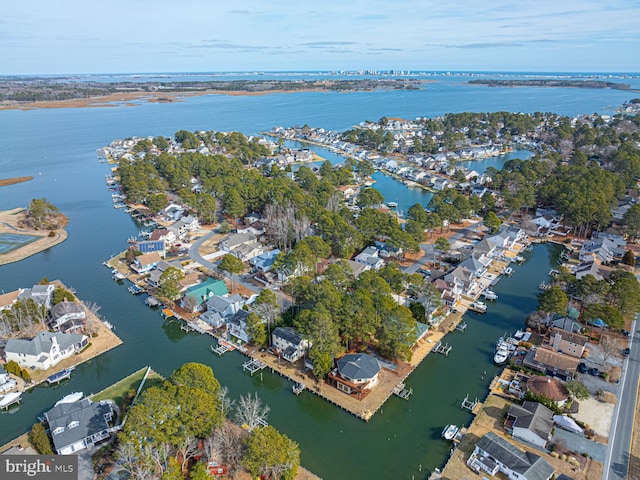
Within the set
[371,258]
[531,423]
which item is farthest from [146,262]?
[531,423]

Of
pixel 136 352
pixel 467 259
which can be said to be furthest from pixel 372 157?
pixel 136 352

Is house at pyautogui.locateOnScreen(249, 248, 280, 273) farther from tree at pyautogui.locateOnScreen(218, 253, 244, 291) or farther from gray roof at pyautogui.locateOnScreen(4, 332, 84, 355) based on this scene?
gray roof at pyautogui.locateOnScreen(4, 332, 84, 355)

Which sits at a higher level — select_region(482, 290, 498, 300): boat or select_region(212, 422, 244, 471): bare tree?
select_region(212, 422, 244, 471): bare tree

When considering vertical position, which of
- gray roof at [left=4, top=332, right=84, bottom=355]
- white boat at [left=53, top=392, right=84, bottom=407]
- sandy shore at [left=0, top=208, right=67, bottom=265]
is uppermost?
gray roof at [left=4, top=332, right=84, bottom=355]

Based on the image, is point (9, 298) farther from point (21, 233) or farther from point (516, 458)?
point (516, 458)

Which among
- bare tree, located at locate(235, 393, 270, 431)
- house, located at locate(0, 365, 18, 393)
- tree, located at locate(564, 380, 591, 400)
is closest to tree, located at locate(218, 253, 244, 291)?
bare tree, located at locate(235, 393, 270, 431)

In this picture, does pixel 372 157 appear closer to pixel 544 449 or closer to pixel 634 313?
pixel 634 313
